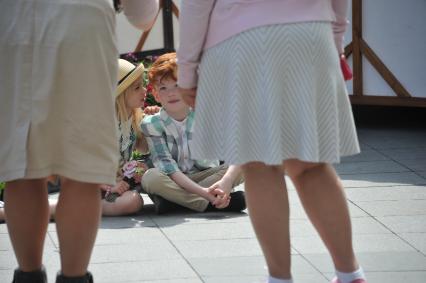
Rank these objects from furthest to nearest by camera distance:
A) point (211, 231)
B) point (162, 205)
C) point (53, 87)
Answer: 1. point (162, 205)
2. point (211, 231)
3. point (53, 87)

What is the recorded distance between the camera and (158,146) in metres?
6.29

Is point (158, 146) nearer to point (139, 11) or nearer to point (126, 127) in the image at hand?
point (126, 127)

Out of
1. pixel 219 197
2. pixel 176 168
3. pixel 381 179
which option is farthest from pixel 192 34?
pixel 381 179

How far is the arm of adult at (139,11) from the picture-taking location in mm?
4070

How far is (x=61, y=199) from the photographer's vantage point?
3871mm

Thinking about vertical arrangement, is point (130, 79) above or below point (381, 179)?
above

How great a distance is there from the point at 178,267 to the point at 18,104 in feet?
4.54

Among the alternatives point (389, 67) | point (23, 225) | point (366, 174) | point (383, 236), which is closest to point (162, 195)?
point (383, 236)

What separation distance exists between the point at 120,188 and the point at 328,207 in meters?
2.53

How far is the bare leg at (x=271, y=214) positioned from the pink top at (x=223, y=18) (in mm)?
440

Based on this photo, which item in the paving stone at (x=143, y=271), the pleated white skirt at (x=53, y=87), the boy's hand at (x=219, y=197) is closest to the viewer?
the pleated white skirt at (x=53, y=87)

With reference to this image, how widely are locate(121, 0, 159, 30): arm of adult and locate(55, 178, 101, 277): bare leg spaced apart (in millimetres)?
685

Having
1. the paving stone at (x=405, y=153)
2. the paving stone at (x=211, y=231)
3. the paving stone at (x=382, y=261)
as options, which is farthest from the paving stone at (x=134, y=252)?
the paving stone at (x=405, y=153)

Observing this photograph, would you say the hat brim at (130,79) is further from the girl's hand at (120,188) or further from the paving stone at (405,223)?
the paving stone at (405,223)
